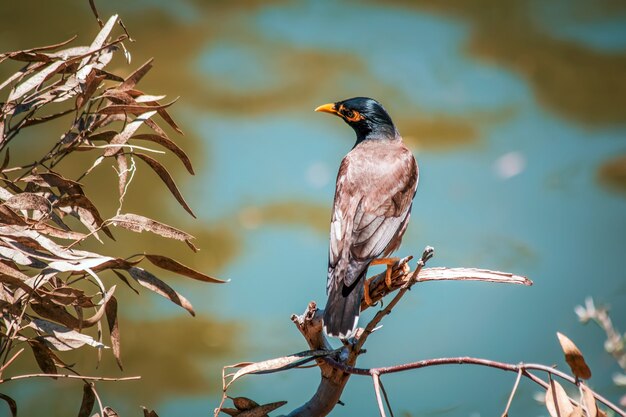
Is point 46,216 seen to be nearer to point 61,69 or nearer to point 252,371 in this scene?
point 61,69

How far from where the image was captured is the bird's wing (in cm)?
207

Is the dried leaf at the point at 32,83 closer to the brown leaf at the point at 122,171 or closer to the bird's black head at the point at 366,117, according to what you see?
the brown leaf at the point at 122,171

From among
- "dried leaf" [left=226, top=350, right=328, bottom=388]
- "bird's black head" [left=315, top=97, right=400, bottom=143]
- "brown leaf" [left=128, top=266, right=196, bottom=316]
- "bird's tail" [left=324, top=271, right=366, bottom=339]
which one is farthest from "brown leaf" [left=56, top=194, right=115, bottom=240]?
"bird's black head" [left=315, top=97, right=400, bottom=143]

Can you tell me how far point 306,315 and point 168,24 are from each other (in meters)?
2.45

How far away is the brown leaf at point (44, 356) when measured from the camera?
4.61 ft

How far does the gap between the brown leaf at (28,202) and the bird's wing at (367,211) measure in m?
0.83

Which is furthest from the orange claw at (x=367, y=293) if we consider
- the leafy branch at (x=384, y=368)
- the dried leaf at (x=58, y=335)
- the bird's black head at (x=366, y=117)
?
the bird's black head at (x=366, y=117)

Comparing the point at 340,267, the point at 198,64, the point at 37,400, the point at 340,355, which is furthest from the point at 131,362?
the point at 340,355

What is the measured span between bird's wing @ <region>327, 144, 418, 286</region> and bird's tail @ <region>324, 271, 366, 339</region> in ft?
0.08

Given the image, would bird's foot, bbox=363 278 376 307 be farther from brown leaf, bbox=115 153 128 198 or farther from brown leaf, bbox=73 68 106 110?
brown leaf, bbox=73 68 106 110

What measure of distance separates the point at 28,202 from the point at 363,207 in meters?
1.15

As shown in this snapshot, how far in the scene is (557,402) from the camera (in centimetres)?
130

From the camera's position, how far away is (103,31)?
1598 mm

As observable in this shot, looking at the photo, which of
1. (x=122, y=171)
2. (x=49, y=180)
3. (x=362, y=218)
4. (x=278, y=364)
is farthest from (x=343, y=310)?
(x=49, y=180)
